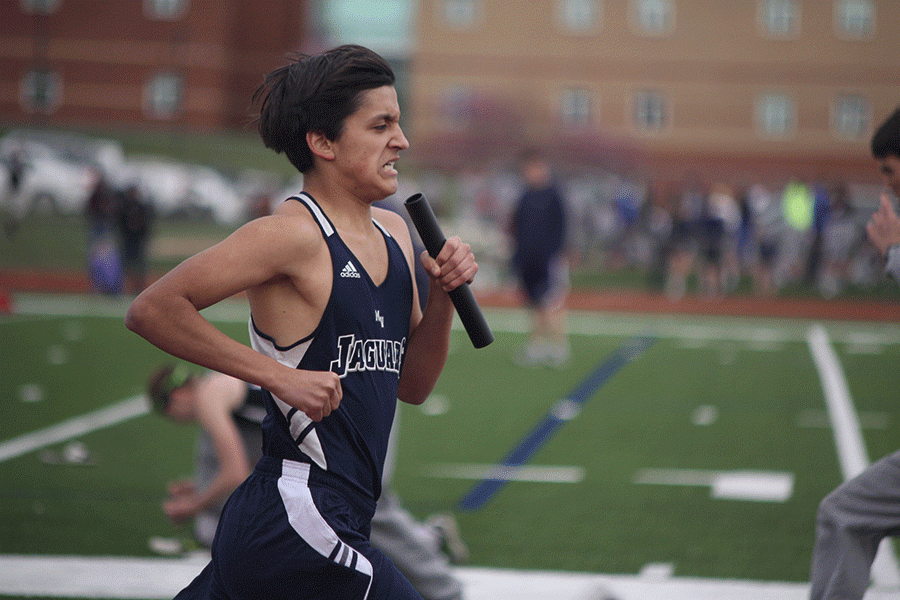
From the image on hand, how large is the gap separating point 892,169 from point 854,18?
45787mm

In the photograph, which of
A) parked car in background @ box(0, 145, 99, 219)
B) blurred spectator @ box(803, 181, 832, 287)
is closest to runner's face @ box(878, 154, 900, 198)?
blurred spectator @ box(803, 181, 832, 287)

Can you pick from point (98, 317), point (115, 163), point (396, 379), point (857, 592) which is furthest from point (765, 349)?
point (115, 163)

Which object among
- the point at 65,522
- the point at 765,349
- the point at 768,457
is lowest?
the point at 765,349

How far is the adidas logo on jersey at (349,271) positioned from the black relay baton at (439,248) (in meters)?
0.21

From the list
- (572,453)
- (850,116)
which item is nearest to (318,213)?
(572,453)

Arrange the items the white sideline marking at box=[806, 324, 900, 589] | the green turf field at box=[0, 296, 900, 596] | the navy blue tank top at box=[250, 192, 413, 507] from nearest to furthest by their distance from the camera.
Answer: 1. the navy blue tank top at box=[250, 192, 413, 507]
2. the white sideline marking at box=[806, 324, 900, 589]
3. the green turf field at box=[0, 296, 900, 596]

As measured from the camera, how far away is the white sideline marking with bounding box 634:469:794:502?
678 centimetres

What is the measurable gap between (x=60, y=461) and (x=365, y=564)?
5.62 m

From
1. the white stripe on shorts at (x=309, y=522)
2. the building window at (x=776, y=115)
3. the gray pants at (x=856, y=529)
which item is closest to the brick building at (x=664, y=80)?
the building window at (x=776, y=115)

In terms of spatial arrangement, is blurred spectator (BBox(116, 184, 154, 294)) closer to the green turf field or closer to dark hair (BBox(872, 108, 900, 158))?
the green turf field

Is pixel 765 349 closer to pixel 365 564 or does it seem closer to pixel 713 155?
pixel 365 564

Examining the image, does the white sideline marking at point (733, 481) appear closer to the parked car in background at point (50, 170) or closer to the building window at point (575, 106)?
the parked car in background at point (50, 170)

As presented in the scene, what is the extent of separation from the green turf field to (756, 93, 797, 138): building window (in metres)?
33.3

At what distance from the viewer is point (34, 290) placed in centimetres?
2091
